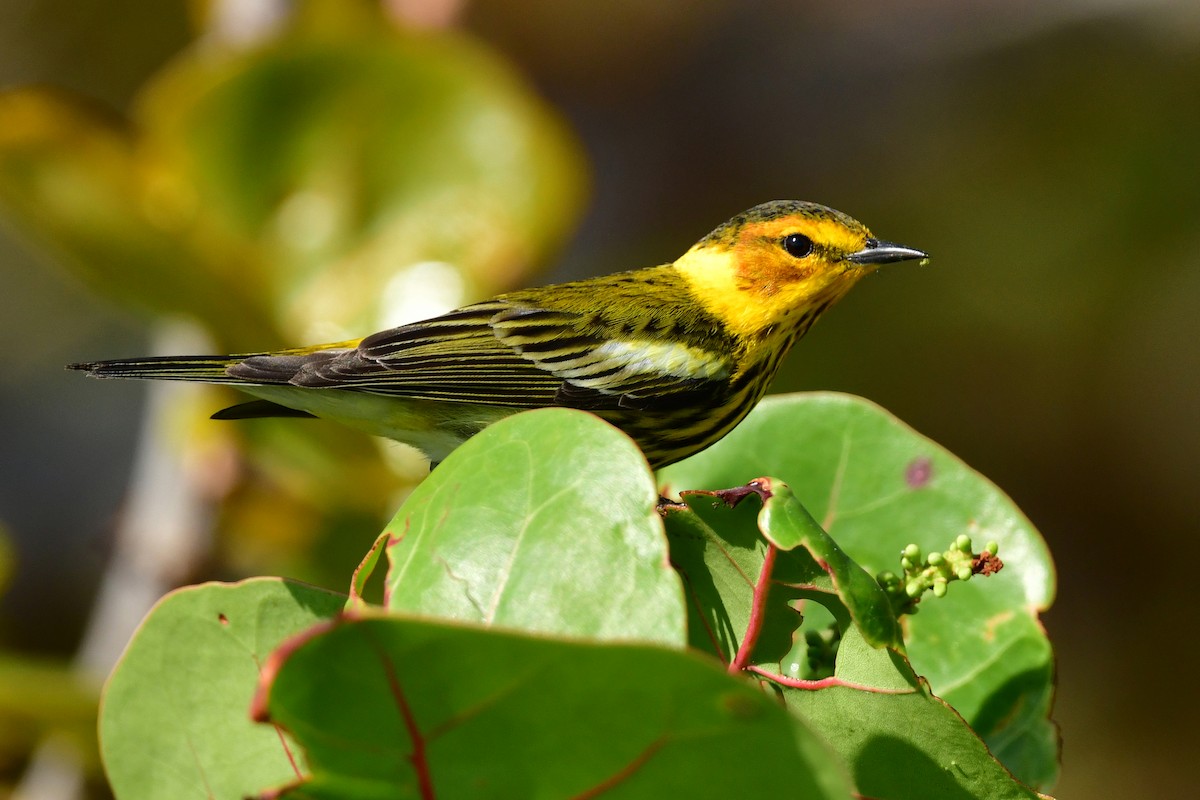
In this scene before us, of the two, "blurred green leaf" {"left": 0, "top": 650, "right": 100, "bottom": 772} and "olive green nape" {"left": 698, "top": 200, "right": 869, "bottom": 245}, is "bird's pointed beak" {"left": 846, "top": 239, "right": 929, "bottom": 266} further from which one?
"blurred green leaf" {"left": 0, "top": 650, "right": 100, "bottom": 772}

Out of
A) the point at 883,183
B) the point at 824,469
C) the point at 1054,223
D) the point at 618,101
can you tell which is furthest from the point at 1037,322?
the point at 824,469

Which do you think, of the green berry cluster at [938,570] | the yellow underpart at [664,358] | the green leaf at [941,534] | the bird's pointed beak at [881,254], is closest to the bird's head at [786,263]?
the bird's pointed beak at [881,254]

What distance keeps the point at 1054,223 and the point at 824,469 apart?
3772 mm

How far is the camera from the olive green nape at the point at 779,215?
95.4 inches

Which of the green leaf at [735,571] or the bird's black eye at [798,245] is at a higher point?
the bird's black eye at [798,245]

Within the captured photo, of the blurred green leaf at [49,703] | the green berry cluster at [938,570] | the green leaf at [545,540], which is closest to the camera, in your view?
the green leaf at [545,540]

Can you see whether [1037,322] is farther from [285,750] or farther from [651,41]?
[285,750]

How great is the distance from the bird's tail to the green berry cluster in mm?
1244

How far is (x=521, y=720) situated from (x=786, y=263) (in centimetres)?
169

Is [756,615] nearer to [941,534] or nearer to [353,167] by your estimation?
[941,534]

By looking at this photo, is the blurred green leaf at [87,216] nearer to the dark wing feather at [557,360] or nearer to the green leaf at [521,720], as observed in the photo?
the dark wing feather at [557,360]

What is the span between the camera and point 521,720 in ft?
3.04

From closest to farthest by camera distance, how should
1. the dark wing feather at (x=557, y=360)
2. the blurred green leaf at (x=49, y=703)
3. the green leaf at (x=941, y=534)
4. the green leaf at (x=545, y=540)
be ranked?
the green leaf at (x=545, y=540) < the green leaf at (x=941, y=534) < the blurred green leaf at (x=49, y=703) < the dark wing feather at (x=557, y=360)

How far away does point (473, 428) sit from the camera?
7.71 ft
